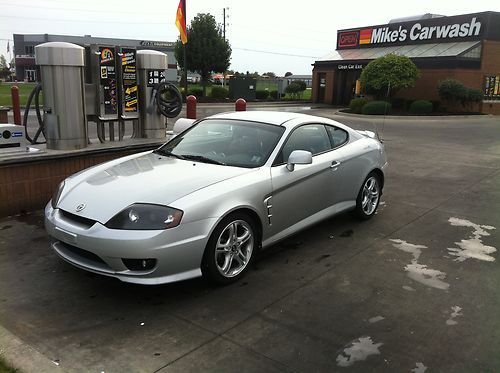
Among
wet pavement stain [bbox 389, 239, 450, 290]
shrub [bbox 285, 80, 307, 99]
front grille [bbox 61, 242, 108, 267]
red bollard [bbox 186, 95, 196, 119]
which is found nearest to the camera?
front grille [bbox 61, 242, 108, 267]

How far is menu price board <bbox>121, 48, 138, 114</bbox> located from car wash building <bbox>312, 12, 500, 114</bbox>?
861 inches

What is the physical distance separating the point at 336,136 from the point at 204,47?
100 feet

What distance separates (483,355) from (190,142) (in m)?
3.40

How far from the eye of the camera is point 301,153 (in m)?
4.53

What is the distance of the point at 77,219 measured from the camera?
386 cm

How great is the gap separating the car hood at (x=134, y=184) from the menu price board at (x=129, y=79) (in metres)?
3.20

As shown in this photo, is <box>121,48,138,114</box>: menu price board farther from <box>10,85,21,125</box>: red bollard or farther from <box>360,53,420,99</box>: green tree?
<box>360,53,420,99</box>: green tree

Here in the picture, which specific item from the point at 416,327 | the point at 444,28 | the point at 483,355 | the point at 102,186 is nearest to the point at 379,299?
the point at 416,327

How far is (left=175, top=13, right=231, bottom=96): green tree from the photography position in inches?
1352

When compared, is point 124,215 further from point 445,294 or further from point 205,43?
point 205,43

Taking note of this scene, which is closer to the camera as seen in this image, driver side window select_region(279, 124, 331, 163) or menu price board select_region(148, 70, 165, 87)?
driver side window select_region(279, 124, 331, 163)

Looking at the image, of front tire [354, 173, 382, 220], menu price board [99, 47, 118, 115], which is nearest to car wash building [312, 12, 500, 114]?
front tire [354, 173, 382, 220]

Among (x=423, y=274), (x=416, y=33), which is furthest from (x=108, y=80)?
(x=416, y=33)

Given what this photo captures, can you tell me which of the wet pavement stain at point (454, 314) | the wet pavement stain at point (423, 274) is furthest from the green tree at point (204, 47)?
the wet pavement stain at point (454, 314)
